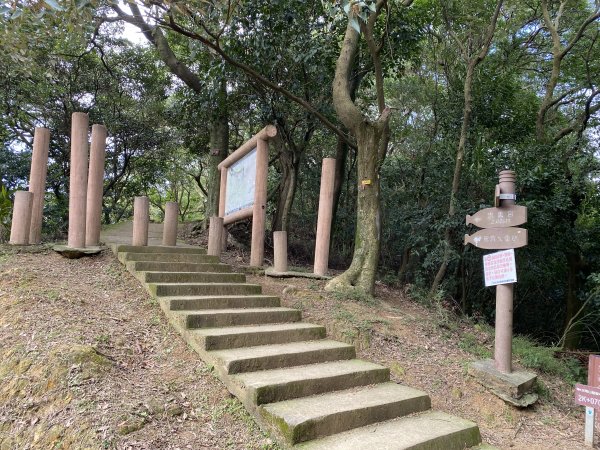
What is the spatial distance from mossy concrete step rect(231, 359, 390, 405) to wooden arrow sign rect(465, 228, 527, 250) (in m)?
2.14

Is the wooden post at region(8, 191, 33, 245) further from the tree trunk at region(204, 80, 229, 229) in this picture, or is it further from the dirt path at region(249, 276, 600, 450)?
the tree trunk at region(204, 80, 229, 229)

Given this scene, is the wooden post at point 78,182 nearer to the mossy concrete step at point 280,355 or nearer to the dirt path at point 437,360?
the dirt path at point 437,360

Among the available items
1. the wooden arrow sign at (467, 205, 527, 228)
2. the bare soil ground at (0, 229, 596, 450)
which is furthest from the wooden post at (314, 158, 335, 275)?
the wooden arrow sign at (467, 205, 527, 228)

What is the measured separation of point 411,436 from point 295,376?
1135mm

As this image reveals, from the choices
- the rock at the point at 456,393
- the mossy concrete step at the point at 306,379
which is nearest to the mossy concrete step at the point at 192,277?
the mossy concrete step at the point at 306,379

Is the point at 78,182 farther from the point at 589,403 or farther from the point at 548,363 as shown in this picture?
the point at 548,363

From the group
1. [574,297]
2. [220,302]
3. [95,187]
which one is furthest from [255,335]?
[574,297]

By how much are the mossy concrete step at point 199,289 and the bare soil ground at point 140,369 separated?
0.23m

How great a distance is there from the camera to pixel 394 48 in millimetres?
9078

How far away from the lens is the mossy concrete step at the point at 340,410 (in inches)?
124

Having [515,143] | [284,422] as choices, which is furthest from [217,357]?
[515,143]

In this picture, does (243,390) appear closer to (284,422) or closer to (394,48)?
(284,422)

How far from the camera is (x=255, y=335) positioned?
454 centimetres

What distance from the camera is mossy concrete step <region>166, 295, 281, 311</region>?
5.00 meters
